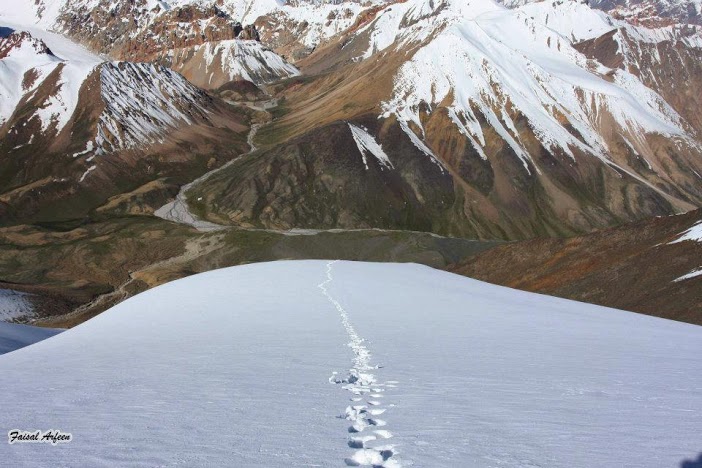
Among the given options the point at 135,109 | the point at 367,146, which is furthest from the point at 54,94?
the point at 367,146

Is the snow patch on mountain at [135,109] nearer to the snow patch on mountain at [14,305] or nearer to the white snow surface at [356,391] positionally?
the snow patch on mountain at [14,305]

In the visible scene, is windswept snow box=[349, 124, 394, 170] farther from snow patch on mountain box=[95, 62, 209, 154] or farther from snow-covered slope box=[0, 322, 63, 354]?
snow-covered slope box=[0, 322, 63, 354]

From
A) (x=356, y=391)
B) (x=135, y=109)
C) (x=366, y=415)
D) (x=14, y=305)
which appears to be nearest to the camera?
(x=366, y=415)

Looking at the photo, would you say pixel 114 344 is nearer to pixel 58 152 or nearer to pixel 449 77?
pixel 58 152

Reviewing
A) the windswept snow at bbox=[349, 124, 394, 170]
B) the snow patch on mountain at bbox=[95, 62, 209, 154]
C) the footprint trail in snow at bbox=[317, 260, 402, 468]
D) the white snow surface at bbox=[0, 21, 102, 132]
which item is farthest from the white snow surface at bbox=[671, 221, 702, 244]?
the white snow surface at bbox=[0, 21, 102, 132]

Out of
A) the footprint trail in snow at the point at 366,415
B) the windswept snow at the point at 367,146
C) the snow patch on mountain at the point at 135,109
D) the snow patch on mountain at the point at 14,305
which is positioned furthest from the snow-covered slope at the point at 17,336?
the snow patch on mountain at the point at 135,109

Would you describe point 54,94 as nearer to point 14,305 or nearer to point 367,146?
point 367,146
